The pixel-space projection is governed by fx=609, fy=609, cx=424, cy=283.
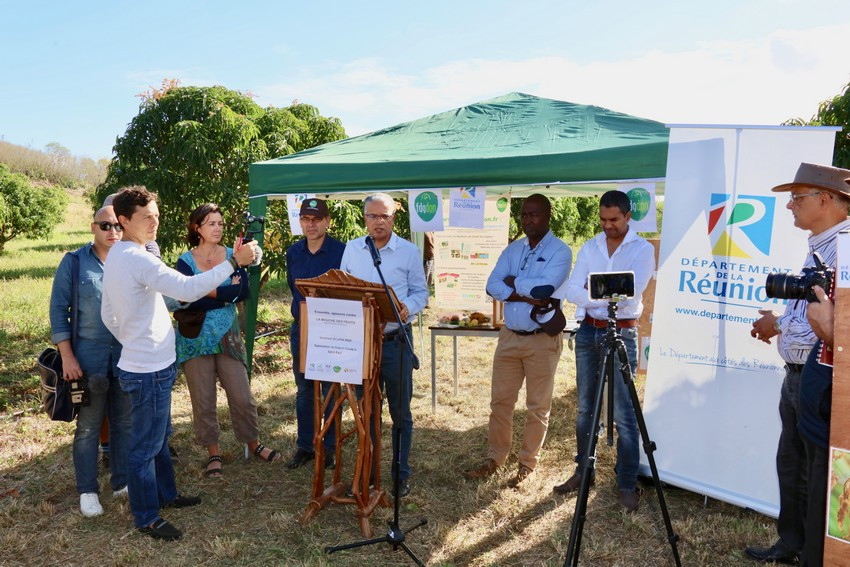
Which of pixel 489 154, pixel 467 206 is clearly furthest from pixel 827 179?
pixel 467 206

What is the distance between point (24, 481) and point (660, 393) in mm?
4330

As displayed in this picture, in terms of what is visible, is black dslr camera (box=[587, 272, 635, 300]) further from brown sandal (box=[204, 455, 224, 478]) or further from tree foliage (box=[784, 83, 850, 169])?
tree foliage (box=[784, 83, 850, 169])

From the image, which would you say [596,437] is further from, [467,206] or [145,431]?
[145,431]

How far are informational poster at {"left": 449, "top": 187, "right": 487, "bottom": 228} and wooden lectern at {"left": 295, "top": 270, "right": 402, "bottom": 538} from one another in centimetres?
123

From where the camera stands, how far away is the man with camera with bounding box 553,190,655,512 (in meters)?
3.60

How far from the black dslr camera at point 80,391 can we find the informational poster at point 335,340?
132 centimetres

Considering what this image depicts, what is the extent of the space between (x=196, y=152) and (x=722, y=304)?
6129 mm

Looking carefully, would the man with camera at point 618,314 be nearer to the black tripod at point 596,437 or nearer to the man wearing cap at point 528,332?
the man wearing cap at point 528,332

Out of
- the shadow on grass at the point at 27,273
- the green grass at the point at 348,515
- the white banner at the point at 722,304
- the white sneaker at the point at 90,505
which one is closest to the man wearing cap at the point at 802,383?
the green grass at the point at 348,515

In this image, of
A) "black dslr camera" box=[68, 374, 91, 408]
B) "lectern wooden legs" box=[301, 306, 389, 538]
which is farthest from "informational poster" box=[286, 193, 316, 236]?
"black dslr camera" box=[68, 374, 91, 408]

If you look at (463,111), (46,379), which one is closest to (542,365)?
(463,111)

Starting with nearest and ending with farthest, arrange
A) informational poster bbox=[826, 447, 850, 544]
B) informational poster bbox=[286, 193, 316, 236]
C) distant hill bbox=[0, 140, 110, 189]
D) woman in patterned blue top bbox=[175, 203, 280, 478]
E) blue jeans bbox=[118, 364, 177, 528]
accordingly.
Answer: informational poster bbox=[826, 447, 850, 544] < blue jeans bbox=[118, 364, 177, 528] < woman in patterned blue top bbox=[175, 203, 280, 478] < informational poster bbox=[286, 193, 316, 236] < distant hill bbox=[0, 140, 110, 189]

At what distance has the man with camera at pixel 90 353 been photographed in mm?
3485

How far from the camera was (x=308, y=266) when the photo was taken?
13.9ft
